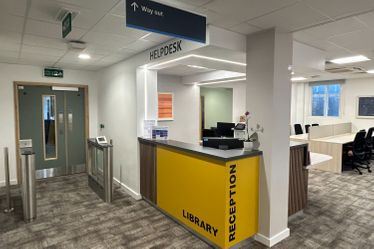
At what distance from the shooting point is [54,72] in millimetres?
5590

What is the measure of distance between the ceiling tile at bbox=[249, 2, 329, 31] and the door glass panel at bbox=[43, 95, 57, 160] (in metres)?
5.10

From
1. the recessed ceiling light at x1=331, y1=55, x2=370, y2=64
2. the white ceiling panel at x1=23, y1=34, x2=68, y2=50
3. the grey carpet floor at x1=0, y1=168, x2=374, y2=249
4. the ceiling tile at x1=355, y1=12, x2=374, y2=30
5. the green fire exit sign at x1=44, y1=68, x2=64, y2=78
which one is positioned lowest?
the grey carpet floor at x1=0, y1=168, x2=374, y2=249

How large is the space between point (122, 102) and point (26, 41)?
1823 millimetres

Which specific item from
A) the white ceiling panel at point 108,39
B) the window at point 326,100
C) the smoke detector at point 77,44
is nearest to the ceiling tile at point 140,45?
the white ceiling panel at point 108,39

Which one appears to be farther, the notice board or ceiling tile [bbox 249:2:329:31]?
the notice board

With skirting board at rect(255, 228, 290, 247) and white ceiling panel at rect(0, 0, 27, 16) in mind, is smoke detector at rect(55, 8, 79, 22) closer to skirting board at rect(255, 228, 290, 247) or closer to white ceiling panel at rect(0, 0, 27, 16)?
white ceiling panel at rect(0, 0, 27, 16)

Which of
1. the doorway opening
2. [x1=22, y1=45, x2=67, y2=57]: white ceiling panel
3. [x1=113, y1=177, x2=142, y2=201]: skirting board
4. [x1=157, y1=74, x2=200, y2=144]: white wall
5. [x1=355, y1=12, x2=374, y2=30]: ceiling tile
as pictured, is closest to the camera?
[x1=355, y1=12, x2=374, y2=30]: ceiling tile

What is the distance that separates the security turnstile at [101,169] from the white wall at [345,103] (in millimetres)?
7460

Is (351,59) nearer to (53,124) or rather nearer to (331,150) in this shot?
(331,150)

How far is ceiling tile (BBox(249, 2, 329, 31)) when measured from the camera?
226 cm

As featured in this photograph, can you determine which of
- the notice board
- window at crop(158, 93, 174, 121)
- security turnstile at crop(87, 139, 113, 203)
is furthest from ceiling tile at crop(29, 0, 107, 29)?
the notice board

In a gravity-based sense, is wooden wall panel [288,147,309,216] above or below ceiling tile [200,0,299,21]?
below

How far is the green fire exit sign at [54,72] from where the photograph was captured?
550 centimetres

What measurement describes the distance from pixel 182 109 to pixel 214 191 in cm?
426
